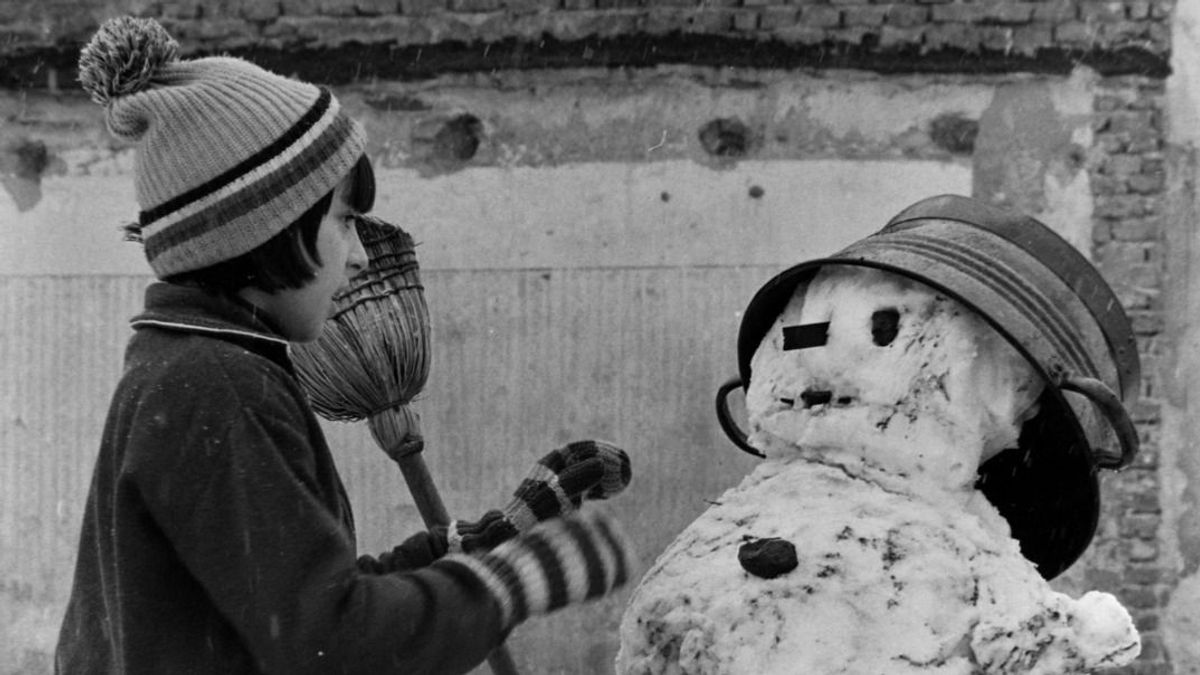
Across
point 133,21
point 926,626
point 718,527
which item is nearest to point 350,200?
point 133,21

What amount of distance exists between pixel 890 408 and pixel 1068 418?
279mm

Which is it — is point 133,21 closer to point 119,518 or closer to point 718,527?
point 119,518

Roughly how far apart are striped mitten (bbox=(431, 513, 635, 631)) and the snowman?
32cm

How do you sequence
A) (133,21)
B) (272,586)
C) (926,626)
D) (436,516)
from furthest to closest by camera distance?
(436,516) → (926,626) → (133,21) → (272,586)

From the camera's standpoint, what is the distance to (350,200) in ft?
7.19

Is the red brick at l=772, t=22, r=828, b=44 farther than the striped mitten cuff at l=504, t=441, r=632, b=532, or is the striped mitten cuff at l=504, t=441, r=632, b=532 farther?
the red brick at l=772, t=22, r=828, b=44

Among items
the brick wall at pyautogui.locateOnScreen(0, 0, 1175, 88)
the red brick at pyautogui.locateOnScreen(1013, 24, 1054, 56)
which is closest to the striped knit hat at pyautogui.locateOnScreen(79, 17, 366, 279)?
the brick wall at pyautogui.locateOnScreen(0, 0, 1175, 88)

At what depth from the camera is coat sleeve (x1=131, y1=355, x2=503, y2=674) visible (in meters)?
1.83

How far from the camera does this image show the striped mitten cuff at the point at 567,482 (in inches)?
87.3

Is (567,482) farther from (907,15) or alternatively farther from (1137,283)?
(1137,283)

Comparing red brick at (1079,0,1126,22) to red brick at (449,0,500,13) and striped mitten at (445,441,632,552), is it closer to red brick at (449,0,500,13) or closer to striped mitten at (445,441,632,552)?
red brick at (449,0,500,13)

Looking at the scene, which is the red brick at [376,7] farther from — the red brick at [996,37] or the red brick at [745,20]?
the red brick at [996,37]

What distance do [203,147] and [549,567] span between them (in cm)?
70

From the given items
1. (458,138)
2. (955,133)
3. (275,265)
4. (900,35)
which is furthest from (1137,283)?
(275,265)
